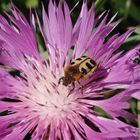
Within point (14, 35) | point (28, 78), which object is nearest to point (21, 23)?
point (14, 35)

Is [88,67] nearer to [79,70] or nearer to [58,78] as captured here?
[79,70]

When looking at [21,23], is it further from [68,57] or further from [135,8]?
[135,8]

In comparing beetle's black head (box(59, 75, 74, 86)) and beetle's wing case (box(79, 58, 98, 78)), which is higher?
beetle's black head (box(59, 75, 74, 86))

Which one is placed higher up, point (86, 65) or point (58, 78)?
point (58, 78)

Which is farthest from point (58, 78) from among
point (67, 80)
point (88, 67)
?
point (88, 67)

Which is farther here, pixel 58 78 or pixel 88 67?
pixel 58 78
